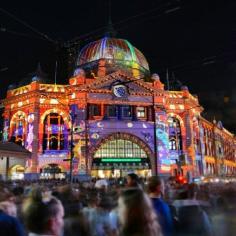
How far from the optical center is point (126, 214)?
3977 millimetres

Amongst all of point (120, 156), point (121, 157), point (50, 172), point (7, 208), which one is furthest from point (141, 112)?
point (7, 208)

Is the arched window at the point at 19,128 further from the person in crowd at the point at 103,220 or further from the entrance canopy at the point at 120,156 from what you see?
the person in crowd at the point at 103,220

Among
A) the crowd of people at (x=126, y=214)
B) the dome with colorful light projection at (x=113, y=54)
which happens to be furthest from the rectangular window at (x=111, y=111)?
the crowd of people at (x=126, y=214)

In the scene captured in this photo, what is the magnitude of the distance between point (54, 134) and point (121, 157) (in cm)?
1133

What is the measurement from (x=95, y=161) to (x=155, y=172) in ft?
31.6

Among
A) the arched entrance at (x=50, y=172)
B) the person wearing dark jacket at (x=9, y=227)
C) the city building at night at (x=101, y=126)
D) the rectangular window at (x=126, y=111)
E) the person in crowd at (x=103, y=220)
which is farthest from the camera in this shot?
the rectangular window at (x=126, y=111)

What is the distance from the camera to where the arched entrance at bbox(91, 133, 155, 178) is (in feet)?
166

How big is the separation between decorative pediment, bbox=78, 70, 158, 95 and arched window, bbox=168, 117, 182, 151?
23.0 ft

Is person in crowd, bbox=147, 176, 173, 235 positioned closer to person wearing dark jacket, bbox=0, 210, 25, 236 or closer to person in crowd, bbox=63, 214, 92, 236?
person in crowd, bbox=63, 214, 92, 236

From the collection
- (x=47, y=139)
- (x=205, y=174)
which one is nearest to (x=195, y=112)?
(x=205, y=174)

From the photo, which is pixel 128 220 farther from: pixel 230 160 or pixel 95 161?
pixel 230 160

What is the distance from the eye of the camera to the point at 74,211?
262 inches

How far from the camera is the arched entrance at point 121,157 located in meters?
50.7

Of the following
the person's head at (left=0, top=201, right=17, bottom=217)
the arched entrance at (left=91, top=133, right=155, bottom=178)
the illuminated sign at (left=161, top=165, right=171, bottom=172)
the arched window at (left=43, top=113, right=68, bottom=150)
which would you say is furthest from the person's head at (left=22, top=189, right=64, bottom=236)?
the illuminated sign at (left=161, top=165, right=171, bottom=172)
